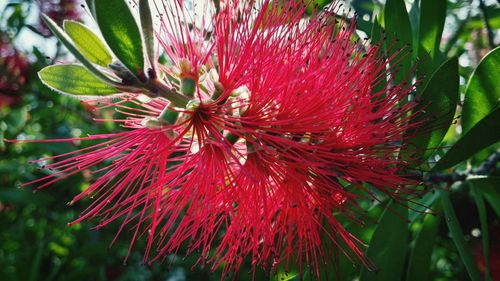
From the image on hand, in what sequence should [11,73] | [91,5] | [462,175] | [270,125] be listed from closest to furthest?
[91,5]
[270,125]
[462,175]
[11,73]

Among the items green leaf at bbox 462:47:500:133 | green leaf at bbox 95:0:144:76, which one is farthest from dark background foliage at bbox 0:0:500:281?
green leaf at bbox 95:0:144:76

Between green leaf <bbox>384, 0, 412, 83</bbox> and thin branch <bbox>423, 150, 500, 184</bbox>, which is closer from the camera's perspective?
green leaf <bbox>384, 0, 412, 83</bbox>

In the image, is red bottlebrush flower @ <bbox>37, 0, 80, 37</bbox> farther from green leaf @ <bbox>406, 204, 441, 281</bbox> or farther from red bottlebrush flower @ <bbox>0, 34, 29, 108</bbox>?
green leaf @ <bbox>406, 204, 441, 281</bbox>

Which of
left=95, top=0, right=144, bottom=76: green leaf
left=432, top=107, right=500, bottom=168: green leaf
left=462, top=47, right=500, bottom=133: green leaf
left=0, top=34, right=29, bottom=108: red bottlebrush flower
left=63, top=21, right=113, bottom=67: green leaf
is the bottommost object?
left=0, top=34, right=29, bottom=108: red bottlebrush flower

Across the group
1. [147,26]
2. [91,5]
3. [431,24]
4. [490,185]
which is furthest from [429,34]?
[91,5]

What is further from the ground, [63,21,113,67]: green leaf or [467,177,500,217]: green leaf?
[467,177,500,217]: green leaf

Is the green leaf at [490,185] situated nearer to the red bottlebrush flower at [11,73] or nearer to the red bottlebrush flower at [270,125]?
the red bottlebrush flower at [270,125]

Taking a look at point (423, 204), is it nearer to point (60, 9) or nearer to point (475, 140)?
point (475, 140)
